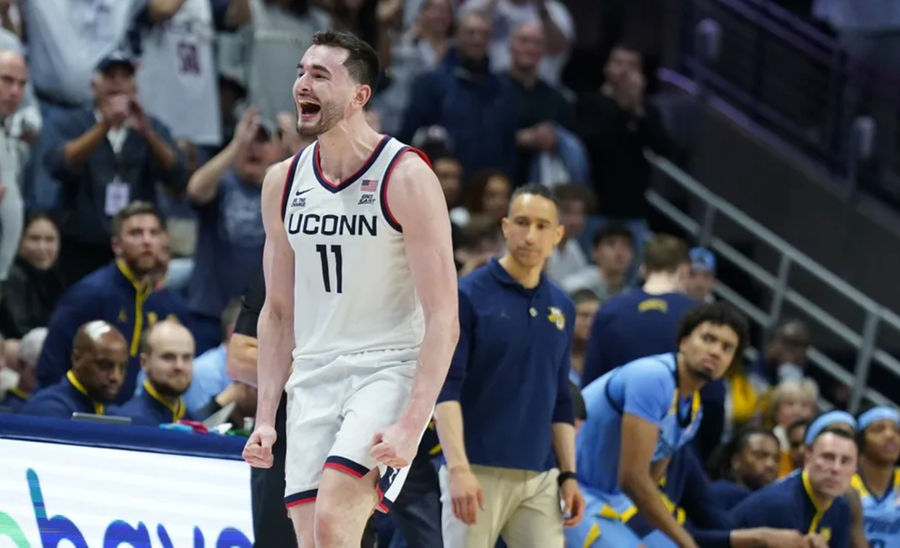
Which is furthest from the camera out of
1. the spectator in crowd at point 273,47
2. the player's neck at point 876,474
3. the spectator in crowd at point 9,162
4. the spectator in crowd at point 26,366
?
the spectator in crowd at point 273,47

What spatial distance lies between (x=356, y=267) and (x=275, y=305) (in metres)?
0.38

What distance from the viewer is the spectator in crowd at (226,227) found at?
1027 cm

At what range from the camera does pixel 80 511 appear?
21.1ft

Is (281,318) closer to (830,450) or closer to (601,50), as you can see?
(830,450)

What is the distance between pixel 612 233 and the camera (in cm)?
1145

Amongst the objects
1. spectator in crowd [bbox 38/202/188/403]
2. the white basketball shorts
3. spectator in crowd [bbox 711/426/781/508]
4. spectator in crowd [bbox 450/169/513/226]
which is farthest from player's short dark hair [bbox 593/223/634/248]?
the white basketball shorts

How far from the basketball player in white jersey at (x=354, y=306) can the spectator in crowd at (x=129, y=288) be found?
3.69m

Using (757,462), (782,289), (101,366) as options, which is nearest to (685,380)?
→ (757,462)

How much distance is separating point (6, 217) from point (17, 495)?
357 cm

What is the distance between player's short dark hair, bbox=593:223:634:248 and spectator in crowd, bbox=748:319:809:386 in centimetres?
147

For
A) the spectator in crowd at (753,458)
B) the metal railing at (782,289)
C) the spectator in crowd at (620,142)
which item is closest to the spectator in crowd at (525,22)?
the spectator in crowd at (620,142)

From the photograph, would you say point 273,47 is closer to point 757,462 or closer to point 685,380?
point 757,462

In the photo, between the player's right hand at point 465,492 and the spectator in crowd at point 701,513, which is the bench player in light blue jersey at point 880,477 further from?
the player's right hand at point 465,492

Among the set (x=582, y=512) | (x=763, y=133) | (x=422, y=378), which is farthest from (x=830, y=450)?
(x=763, y=133)
